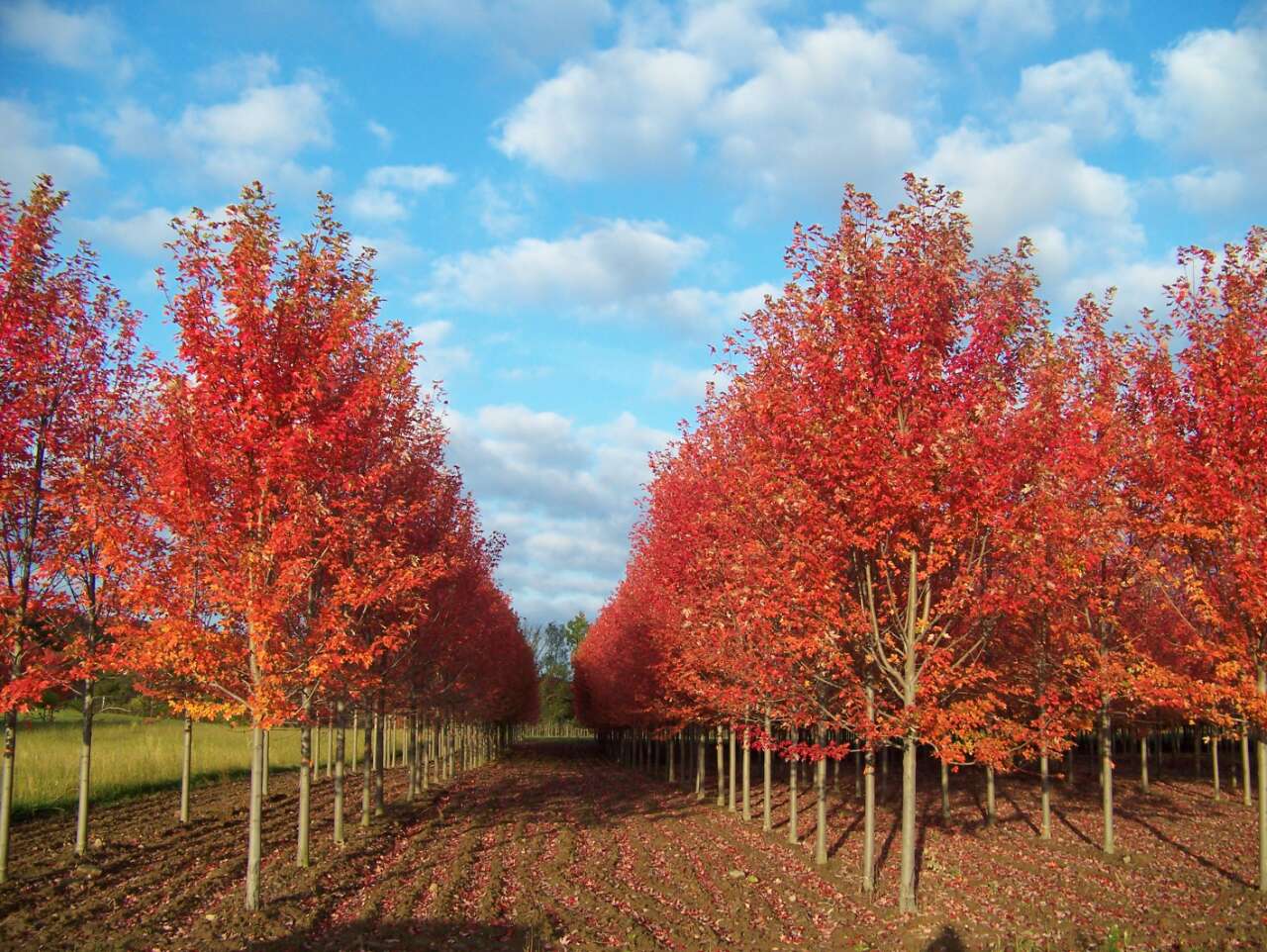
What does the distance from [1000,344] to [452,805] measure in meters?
23.7

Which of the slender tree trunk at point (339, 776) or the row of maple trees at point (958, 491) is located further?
the slender tree trunk at point (339, 776)

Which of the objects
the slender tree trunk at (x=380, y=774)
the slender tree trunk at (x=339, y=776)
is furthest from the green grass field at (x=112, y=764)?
the slender tree trunk at (x=380, y=774)

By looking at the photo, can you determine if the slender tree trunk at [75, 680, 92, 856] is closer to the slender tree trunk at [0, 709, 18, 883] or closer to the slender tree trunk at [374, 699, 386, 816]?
the slender tree trunk at [0, 709, 18, 883]

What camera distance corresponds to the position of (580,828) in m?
23.6

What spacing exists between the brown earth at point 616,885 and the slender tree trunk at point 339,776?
507mm

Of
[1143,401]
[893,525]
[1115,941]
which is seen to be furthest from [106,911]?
[1143,401]

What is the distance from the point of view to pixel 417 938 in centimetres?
1221

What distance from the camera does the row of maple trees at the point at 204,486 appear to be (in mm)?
12547

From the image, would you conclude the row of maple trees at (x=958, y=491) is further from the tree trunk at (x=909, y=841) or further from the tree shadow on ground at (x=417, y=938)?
the tree shadow on ground at (x=417, y=938)

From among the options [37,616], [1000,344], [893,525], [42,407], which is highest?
[1000,344]

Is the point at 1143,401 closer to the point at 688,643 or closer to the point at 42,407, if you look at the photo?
the point at 688,643

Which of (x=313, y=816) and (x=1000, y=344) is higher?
(x=1000, y=344)

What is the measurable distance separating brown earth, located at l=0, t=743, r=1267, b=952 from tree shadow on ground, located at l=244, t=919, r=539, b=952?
5 centimetres

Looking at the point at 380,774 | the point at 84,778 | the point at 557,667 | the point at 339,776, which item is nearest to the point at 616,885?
the point at 339,776
